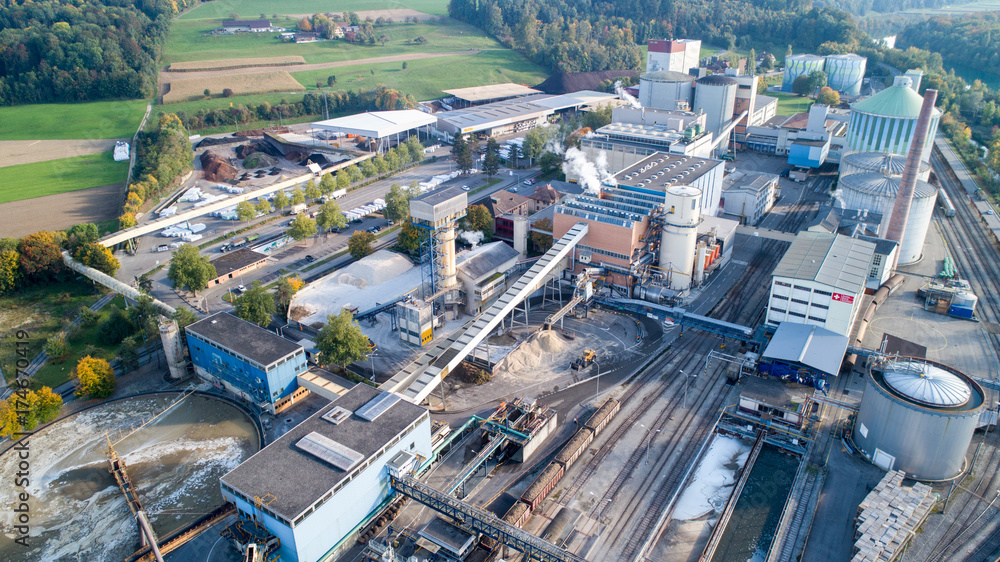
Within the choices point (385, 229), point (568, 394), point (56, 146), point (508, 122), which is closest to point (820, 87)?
point (508, 122)

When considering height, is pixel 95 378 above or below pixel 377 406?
below

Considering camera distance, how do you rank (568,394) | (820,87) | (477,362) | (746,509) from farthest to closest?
(820,87) < (477,362) < (568,394) < (746,509)

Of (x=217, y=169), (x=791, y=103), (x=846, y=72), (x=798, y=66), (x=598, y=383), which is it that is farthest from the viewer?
(x=798, y=66)

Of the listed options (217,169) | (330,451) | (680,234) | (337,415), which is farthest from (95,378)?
(217,169)

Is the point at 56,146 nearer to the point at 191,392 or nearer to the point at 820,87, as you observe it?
the point at 191,392

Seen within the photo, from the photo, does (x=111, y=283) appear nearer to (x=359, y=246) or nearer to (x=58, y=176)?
(x=359, y=246)

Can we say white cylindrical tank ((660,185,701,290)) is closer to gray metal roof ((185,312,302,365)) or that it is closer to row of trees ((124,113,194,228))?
gray metal roof ((185,312,302,365))

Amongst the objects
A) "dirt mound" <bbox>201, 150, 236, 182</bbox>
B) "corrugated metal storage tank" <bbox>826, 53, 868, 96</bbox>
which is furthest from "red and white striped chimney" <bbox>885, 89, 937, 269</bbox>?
"corrugated metal storage tank" <bbox>826, 53, 868, 96</bbox>
